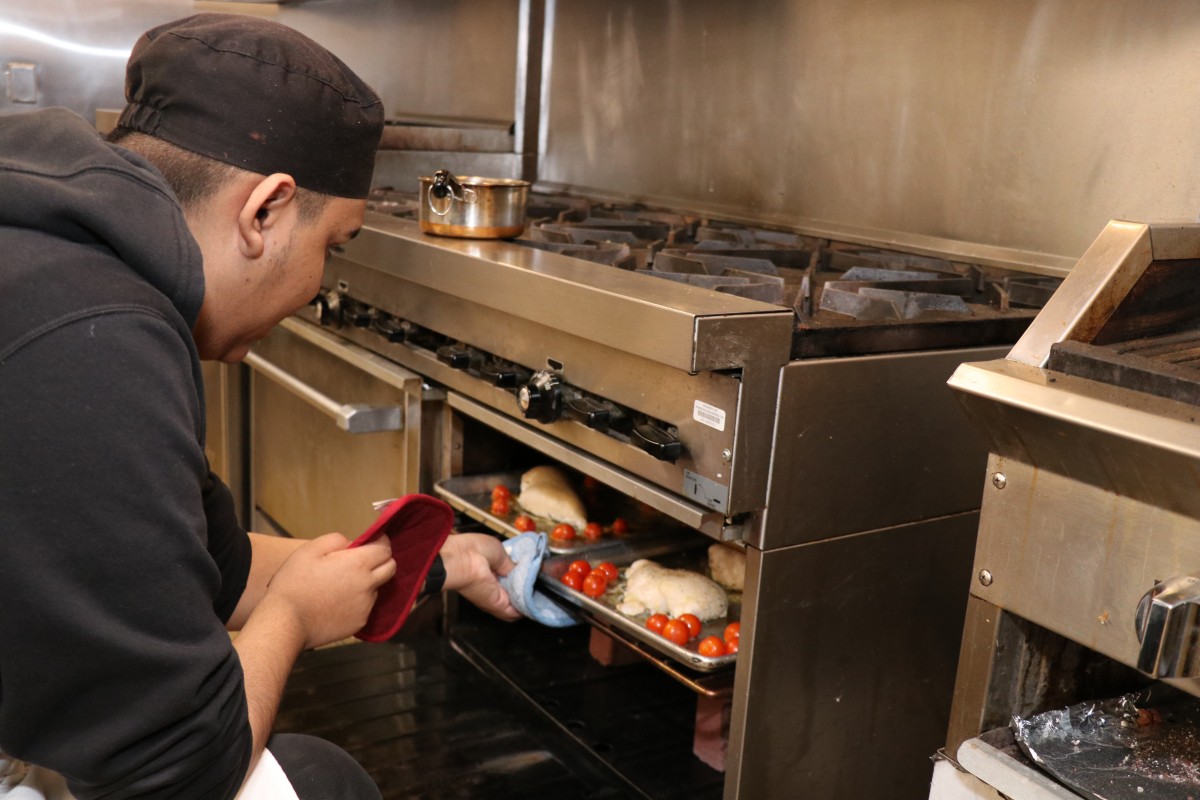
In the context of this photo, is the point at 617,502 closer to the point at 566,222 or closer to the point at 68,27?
the point at 566,222

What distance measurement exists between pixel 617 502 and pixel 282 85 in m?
1.28

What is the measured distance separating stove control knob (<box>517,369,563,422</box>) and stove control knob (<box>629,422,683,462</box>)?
207 millimetres

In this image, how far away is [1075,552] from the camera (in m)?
1.03

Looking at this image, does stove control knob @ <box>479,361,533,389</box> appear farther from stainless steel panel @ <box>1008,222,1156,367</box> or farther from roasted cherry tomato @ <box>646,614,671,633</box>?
stainless steel panel @ <box>1008,222,1156,367</box>

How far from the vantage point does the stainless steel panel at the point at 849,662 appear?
146 centimetres

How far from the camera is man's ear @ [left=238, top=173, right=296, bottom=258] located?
43.9 inches

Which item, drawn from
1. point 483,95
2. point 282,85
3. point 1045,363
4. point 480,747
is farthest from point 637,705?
point 483,95

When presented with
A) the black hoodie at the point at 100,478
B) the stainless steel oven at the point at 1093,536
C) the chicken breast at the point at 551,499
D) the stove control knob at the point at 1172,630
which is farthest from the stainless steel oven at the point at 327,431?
the stove control knob at the point at 1172,630

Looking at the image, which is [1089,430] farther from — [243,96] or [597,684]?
[597,684]

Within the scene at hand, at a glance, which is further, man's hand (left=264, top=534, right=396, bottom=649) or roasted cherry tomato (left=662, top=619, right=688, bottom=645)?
roasted cherry tomato (left=662, top=619, right=688, bottom=645)

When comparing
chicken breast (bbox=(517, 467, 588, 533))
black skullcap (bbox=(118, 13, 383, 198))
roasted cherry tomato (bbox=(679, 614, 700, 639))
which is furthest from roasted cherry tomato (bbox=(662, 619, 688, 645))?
black skullcap (bbox=(118, 13, 383, 198))

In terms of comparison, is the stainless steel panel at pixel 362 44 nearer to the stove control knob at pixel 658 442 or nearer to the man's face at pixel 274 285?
the stove control knob at pixel 658 442

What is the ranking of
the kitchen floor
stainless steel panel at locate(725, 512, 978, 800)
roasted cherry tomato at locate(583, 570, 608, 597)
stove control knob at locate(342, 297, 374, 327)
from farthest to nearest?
1. stove control knob at locate(342, 297, 374, 327)
2. the kitchen floor
3. roasted cherry tomato at locate(583, 570, 608, 597)
4. stainless steel panel at locate(725, 512, 978, 800)

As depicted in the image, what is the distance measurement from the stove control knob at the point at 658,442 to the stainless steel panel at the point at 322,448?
0.74 metres
